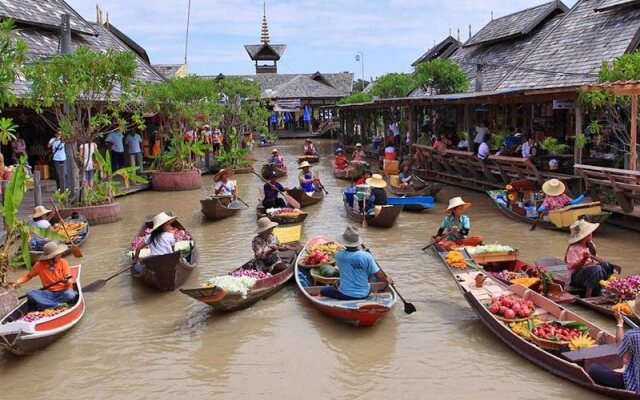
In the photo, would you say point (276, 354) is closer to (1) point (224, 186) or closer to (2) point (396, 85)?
(1) point (224, 186)

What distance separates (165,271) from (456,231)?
4.81m

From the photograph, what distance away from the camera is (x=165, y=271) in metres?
9.59

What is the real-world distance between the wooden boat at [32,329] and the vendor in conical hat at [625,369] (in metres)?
5.79

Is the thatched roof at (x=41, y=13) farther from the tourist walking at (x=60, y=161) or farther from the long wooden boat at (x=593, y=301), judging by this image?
the long wooden boat at (x=593, y=301)

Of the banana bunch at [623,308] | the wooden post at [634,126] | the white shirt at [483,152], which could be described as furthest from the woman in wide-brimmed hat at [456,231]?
the white shirt at [483,152]

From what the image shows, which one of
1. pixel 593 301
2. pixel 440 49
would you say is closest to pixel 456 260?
pixel 593 301

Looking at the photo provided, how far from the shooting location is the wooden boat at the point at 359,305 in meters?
7.76

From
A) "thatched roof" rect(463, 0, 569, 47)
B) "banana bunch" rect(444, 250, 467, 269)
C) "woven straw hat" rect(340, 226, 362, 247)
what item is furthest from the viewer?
A: "thatched roof" rect(463, 0, 569, 47)

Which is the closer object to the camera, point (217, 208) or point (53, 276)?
point (53, 276)

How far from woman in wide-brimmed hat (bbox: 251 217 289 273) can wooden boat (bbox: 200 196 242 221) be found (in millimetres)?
5663

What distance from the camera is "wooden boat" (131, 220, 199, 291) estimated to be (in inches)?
368

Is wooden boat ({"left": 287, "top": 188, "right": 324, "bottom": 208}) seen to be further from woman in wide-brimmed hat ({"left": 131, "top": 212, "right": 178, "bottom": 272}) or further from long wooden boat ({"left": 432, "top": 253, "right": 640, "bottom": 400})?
long wooden boat ({"left": 432, "top": 253, "right": 640, "bottom": 400})

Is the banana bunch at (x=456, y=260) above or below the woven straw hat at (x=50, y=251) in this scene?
below

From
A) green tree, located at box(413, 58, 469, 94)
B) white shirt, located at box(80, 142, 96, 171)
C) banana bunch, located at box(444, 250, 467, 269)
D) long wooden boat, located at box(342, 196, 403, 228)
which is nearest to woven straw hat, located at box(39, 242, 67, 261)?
banana bunch, located at box(444, 250, 467, 269)
